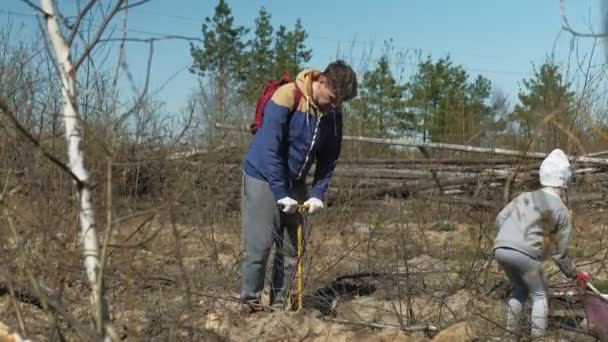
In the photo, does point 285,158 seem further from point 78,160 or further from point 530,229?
point 78,160

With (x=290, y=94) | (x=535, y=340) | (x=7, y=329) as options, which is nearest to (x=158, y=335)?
(x=7, y=329)

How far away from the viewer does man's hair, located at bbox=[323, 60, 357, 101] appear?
479 cm

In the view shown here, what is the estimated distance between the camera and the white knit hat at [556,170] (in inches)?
187

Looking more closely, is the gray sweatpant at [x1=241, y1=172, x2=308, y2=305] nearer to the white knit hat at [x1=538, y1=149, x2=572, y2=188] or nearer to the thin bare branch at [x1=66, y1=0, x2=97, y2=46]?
the white knit hat at [x1=538, y1=149, x2=572, y2=188]

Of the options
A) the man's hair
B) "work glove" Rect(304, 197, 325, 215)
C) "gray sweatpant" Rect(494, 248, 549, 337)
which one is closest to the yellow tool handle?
"work glove" Rect(304, 197, 325, 215)

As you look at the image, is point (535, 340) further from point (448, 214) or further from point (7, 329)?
point (448, 214)

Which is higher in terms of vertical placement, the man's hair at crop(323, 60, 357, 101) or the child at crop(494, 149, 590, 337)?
the man's hair at crop(323, 60, 357, 101)

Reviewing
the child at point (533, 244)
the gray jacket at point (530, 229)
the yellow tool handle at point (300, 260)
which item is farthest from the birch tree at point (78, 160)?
the child at point (533, 244)

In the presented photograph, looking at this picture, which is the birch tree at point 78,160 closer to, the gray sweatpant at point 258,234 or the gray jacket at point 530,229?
the gray sweatpant at point 258,234

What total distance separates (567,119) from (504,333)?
1328 mm

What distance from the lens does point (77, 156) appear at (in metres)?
2.57

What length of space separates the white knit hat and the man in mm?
1177

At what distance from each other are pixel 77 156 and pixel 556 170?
305 cm

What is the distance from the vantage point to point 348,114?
1555 cm
